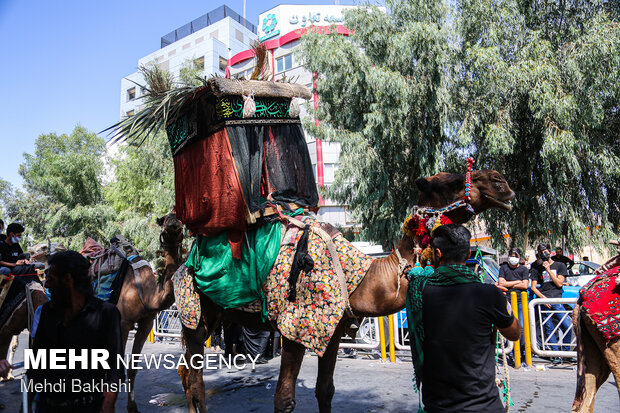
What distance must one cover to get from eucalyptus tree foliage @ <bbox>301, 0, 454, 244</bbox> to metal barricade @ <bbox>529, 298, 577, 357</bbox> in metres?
7.52

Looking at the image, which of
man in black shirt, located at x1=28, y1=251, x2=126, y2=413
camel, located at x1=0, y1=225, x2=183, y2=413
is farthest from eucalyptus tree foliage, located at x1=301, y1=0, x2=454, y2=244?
man in black shirt, located at x1=28, y1=251, x2=126, y2=413

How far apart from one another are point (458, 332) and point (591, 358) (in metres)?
2.20

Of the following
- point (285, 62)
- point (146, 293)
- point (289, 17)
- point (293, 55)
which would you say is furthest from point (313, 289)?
point (289, 17)

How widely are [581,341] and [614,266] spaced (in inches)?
29.5

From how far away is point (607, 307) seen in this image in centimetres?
385

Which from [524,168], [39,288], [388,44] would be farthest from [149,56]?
[39,288]

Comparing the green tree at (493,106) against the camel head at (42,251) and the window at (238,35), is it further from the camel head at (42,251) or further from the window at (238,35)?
the window at (238,35)

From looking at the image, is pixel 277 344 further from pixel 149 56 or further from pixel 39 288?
pixel 149 56

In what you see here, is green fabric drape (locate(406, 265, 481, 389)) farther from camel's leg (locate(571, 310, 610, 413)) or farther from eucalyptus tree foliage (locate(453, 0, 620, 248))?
eucalyptus tree foliage (locate(453, 0, 620, 248))

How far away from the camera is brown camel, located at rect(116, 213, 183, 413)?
550 centimetres

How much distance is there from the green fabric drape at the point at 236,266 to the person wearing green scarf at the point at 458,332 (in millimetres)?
1713

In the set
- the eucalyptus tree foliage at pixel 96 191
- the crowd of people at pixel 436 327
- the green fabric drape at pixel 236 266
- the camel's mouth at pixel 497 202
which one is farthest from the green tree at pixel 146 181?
the camel's mouth at pixel 497 202

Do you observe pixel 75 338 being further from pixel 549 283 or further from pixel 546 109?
pixel 546 109

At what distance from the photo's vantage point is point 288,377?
3.82m
